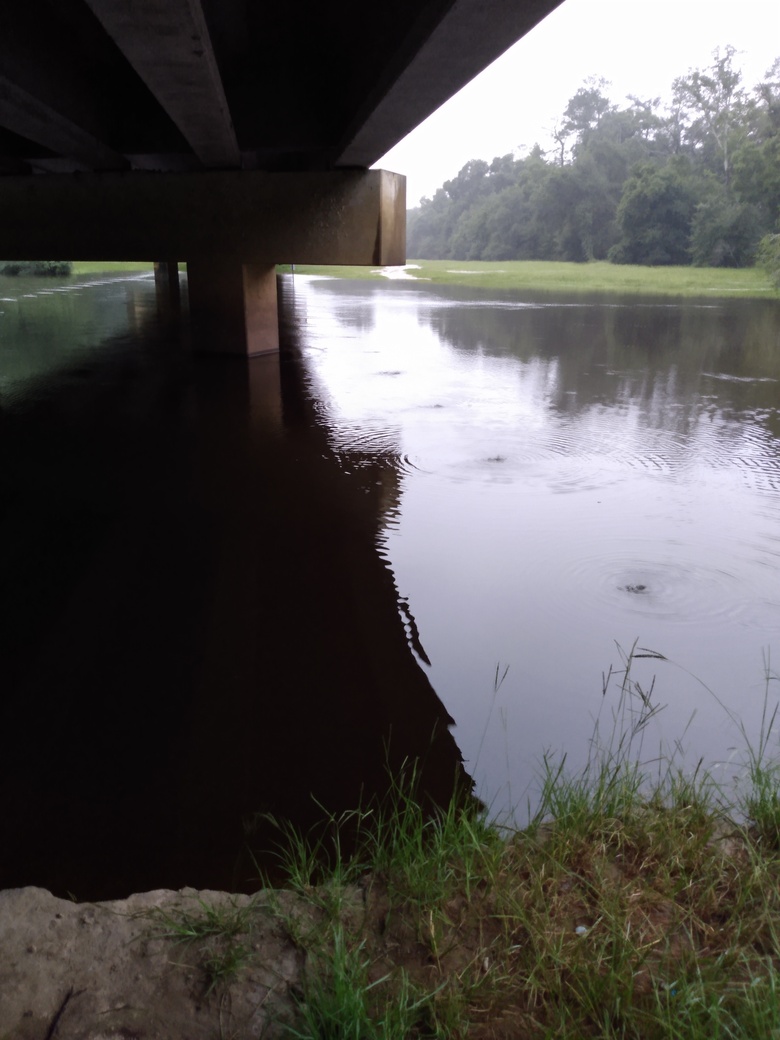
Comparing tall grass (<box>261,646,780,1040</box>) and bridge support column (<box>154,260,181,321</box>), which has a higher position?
bridge support column (<box>154,260,181,321</box>)

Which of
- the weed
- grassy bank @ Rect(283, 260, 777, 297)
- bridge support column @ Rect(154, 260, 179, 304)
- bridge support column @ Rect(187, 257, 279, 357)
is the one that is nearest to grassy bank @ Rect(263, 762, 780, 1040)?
the weed

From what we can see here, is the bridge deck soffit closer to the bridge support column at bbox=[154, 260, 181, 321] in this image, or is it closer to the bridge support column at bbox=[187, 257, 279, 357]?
the bridge support column at bbox=[187, 257, 279, 357]

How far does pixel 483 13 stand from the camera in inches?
158

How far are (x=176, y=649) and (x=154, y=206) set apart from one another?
7.53m

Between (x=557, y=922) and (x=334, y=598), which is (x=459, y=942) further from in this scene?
(x=334, y=598)

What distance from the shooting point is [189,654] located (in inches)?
170

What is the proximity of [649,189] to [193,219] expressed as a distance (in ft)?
220

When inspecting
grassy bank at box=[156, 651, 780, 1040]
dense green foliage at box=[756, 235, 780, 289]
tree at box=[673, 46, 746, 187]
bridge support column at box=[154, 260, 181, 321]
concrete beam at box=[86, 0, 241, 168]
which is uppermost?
tree at box=[673, 46, 746, 187]

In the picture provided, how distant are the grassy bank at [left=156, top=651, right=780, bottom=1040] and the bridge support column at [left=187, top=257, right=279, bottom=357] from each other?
34.6 ft

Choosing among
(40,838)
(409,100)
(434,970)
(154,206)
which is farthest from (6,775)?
(154,206)

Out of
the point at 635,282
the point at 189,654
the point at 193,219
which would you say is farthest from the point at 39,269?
the point at 189,654

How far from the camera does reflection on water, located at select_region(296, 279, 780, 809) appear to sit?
13.2ft

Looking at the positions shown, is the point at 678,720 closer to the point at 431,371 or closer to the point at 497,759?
the point at 497,759

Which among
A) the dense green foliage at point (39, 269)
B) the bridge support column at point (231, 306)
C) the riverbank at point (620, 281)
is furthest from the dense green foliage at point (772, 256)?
the dense green foliage at point (39, 269)
